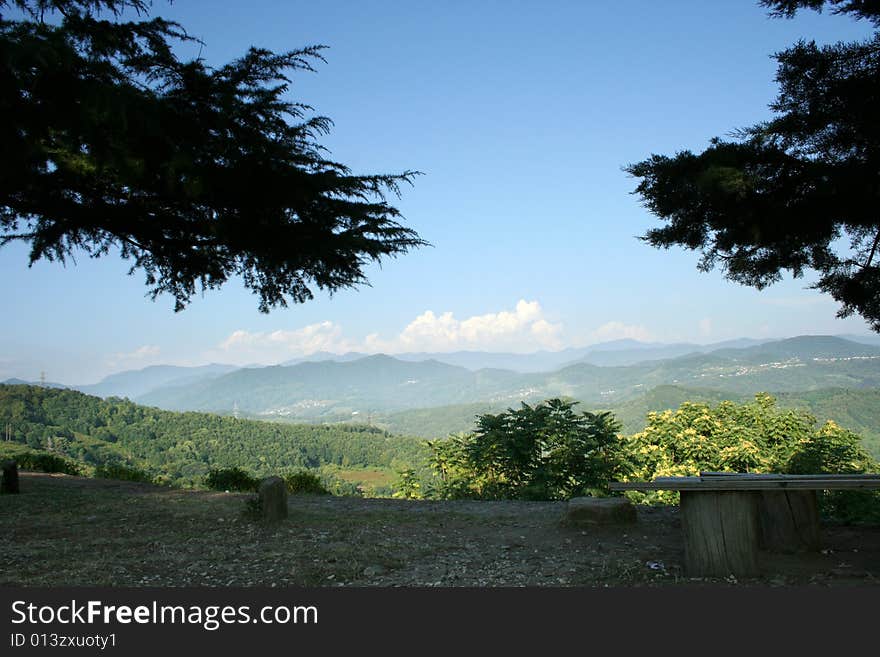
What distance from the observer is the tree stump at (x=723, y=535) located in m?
4.81

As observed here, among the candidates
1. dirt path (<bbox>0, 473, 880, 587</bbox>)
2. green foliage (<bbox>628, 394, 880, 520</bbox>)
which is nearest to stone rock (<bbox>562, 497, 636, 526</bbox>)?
dirt path (<bbox>0, 473, 880, 587</bbox>)

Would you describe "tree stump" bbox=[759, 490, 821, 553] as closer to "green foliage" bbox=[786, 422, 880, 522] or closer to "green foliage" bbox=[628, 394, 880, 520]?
"green foliage" bbox=[786, 422, 880, 522]

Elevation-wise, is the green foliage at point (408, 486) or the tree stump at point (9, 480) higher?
the tree stump at point (9, 480)

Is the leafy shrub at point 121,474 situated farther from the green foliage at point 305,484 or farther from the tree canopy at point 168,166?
the tree canopy at point 168,166

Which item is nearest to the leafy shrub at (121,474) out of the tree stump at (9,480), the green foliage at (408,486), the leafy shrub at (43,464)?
the leafy shrub at (43,464)

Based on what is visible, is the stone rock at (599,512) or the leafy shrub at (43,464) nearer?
the stone rock at (599,512)

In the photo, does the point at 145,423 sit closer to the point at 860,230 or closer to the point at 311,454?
the point at 311,454

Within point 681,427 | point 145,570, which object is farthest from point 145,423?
point 145,570

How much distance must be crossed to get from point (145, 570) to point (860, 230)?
6742mm

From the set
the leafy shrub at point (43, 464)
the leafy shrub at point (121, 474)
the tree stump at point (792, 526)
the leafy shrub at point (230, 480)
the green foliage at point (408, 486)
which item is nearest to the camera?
the tree stump at point (792, 526)

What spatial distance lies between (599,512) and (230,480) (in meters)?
7.68

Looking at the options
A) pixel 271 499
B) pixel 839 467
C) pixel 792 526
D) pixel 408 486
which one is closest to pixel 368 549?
pixel 271 499

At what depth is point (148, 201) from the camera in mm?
7031

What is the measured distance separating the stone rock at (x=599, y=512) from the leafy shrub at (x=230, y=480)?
666 cm
